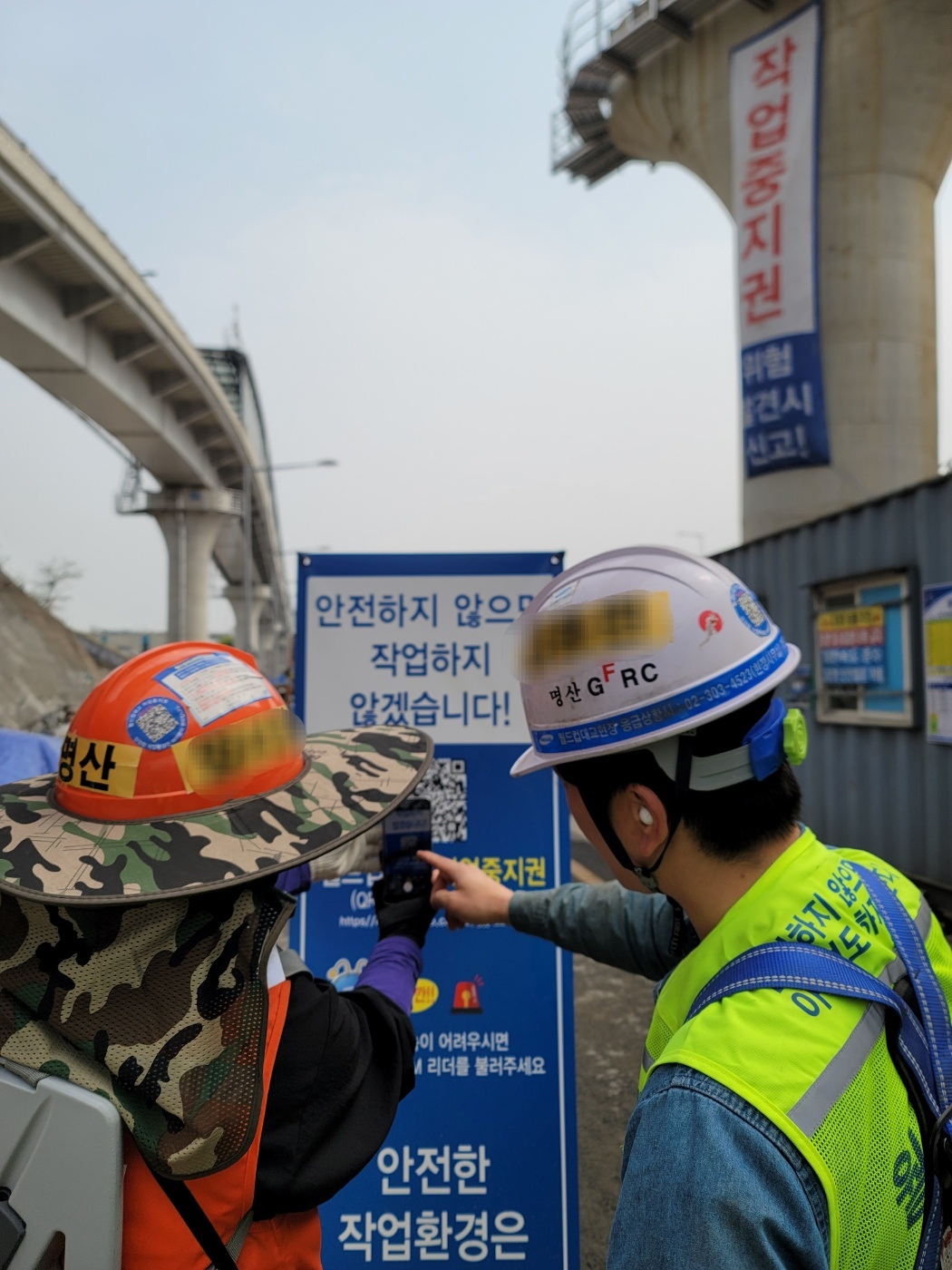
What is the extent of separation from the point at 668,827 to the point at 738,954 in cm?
20

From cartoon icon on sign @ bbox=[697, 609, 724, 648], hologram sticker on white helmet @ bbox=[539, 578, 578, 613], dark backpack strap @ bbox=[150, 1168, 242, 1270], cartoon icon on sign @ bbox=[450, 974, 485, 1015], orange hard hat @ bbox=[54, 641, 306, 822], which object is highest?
hologram sticker on white helmet @ bbox=[539, 578, 578, 613]

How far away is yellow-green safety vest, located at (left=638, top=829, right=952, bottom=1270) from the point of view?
879 mm

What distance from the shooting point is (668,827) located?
4.00 feet

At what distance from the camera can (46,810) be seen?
4.51 feet

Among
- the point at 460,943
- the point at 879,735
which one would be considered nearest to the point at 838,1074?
the point at 460,943

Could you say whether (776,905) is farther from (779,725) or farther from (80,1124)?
(80,1124)

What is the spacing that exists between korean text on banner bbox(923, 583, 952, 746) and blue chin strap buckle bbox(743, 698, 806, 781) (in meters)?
4.98

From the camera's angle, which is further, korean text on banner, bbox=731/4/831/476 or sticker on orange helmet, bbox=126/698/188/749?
korean text on banner, bbox=731/4/831/476

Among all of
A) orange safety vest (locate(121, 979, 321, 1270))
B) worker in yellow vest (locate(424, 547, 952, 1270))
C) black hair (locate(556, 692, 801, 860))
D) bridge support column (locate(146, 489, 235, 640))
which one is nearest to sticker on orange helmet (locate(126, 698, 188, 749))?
orange safety vest (locate(121, 979, 321, 1270))

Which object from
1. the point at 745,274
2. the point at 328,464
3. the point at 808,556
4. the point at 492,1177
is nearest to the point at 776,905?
the point at 492,1177

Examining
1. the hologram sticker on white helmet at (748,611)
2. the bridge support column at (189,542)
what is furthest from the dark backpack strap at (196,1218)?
the bridge support column at (189,542)

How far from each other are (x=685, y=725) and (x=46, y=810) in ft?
3.27

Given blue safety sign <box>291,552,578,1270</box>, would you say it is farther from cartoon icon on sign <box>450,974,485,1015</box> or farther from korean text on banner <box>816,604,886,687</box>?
korean text on banner <box>816,604,886,687</box>

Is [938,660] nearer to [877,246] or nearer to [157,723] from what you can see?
[157,723]
